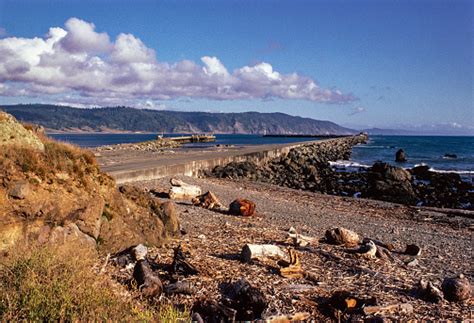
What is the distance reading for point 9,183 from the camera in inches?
230

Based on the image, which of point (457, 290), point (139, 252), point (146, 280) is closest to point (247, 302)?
point (146, 280)

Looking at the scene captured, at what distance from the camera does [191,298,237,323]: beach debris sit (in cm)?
474

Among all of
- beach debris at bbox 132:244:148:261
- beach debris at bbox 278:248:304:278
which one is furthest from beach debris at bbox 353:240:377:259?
beach debris at bbox 132:244:148:261

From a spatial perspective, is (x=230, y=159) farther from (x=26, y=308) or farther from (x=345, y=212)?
(x=26, y=308)

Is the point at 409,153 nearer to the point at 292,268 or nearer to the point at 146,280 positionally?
the point at 292,268

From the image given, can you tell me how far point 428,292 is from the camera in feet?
18.5

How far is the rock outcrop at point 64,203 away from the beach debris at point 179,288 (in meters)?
1.54

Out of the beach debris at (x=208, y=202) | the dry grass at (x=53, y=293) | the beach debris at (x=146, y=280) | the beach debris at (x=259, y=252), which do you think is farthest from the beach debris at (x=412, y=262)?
the beach debris at (x=208, y=202)

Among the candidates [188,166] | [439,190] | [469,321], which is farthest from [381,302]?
[439,190]

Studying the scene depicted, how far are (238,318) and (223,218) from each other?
5704 mm

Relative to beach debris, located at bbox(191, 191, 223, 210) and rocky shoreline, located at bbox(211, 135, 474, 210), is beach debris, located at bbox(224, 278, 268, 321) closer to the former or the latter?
beach debris, located at bbox(191, 191, 223, 210)

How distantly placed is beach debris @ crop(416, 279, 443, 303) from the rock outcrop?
4.06 m

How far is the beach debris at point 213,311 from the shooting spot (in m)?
4.74

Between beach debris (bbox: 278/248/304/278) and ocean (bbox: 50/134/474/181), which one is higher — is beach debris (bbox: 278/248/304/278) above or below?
above
